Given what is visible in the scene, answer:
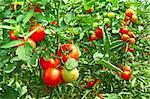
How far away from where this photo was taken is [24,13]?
133cm

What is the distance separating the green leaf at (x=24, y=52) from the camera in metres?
1.17

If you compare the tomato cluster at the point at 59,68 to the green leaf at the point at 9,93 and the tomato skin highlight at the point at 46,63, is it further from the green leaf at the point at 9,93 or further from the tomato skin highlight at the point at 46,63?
the green leaf at the point at 9,93

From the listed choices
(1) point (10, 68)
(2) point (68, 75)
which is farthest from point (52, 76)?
(1) point (10, 68)

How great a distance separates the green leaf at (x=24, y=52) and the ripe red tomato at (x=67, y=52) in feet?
0.51

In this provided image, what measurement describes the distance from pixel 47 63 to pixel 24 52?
144mm

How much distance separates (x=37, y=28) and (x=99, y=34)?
69 cm

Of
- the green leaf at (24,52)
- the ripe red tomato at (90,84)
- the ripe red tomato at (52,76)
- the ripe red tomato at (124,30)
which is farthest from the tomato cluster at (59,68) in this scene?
the ripe red tomato at (124,30)

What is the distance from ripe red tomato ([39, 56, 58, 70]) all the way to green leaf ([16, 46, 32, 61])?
12 centimetres

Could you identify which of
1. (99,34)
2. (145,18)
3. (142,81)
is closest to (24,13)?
(99,34)

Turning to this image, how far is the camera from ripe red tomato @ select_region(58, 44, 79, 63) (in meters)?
1.30

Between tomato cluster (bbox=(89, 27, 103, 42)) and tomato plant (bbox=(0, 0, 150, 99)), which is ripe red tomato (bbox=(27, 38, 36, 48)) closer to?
tomato plant (bbox=(0, 0, 150, 99))

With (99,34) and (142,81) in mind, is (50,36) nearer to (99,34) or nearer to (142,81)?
(99,34)

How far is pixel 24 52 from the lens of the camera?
1179 mm

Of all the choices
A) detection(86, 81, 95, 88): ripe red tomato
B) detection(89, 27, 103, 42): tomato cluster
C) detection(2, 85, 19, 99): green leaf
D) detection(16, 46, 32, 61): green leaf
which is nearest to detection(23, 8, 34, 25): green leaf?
detection(16, 46, 32, 61): green leaf
